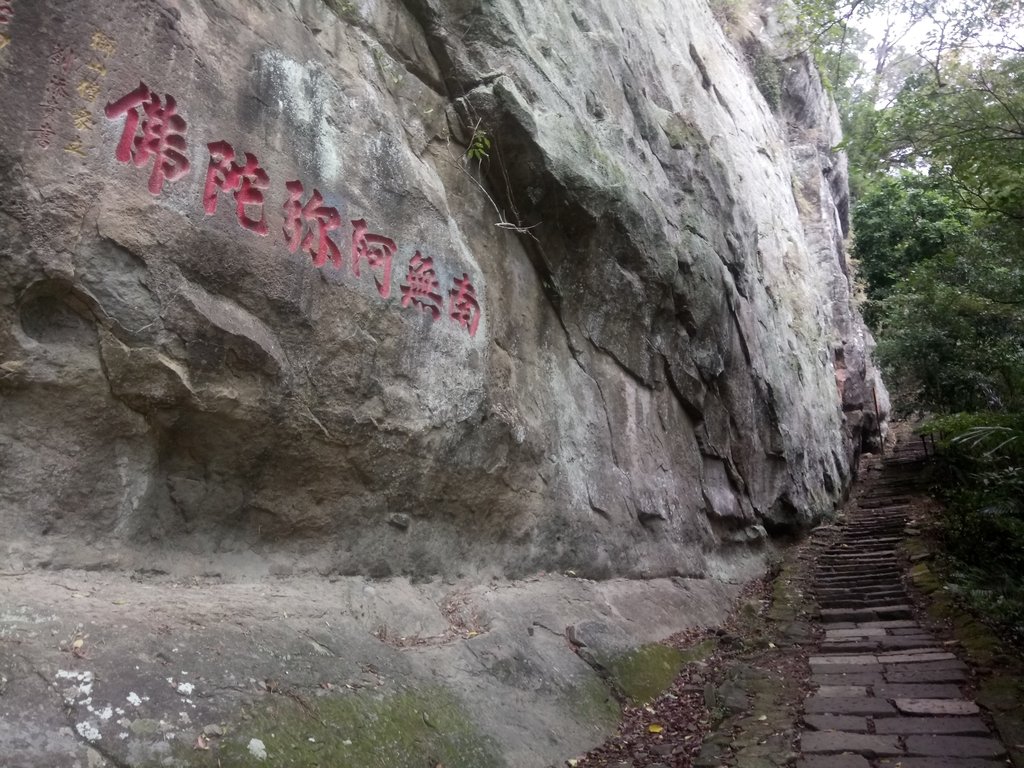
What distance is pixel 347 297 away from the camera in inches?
187

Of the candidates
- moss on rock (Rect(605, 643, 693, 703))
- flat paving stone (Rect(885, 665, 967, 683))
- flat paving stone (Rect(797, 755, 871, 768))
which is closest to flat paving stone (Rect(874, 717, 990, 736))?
flat paving stone (Rect(797, 755, 871, 768))

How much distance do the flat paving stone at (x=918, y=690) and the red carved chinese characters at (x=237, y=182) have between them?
217 inches

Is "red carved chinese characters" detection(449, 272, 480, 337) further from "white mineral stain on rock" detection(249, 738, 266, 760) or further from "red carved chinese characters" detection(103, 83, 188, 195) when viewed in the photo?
"white mineral stain on rock" detection(249, 738, 266, 760)

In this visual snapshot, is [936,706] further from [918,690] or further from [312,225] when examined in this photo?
[312,225]

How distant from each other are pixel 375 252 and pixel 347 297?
440 mm

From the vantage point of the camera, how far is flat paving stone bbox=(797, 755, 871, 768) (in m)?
4.28

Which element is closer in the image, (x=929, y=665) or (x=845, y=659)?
(x=929, y=665)

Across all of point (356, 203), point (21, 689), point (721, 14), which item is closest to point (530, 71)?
point (356, 203)

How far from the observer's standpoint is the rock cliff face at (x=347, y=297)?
3.68 m

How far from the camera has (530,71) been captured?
23.2 feet

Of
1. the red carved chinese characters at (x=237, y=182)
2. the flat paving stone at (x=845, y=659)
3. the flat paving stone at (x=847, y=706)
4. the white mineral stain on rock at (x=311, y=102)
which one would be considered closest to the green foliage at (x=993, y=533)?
the flat paving stone at (x=845, y=659)

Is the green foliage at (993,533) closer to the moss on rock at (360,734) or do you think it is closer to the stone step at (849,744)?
the stone step at (849,744)

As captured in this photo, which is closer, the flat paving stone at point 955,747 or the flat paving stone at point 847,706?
the flat paving stone at point 955,747

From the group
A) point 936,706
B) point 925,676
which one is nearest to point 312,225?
point 936,706
